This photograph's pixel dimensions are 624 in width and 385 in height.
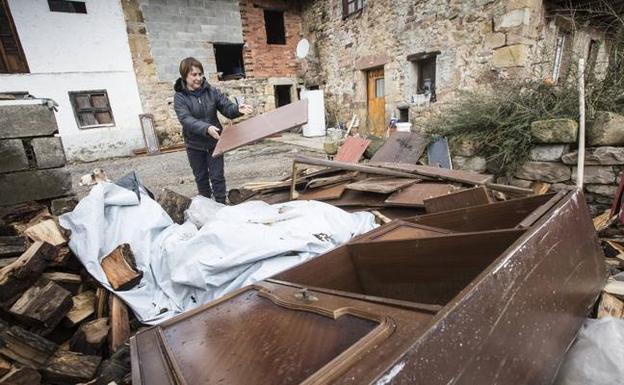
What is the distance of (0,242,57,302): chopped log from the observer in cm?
179

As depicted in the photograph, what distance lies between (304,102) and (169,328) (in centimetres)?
243

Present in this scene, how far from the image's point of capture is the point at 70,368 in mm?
1613

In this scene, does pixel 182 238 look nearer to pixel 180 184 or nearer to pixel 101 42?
pixel 180 184

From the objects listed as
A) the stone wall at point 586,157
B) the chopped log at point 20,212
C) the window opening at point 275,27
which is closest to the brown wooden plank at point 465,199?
the stone wall at point 586,157

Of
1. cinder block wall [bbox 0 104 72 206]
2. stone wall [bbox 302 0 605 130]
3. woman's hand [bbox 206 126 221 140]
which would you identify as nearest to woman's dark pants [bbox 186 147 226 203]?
woman's hand [bbox 206 126 221 140]

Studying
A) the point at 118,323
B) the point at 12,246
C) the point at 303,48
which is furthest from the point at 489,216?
the point at 303,48

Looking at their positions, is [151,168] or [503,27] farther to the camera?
[151,168]

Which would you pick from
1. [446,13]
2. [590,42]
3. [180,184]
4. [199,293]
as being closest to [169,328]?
[199,293]

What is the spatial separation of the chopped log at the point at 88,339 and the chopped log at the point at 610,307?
8.50 ft

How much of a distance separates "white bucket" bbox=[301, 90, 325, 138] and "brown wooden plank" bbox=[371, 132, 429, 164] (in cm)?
657

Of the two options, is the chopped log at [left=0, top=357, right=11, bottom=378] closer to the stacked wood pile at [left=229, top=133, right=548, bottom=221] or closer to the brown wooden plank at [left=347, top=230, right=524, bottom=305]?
the brown wooden plank at [left=347, top=230, right=524, bottom=305]

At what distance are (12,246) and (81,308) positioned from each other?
63 cm

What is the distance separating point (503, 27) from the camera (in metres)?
5.67

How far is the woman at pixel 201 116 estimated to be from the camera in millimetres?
3160
